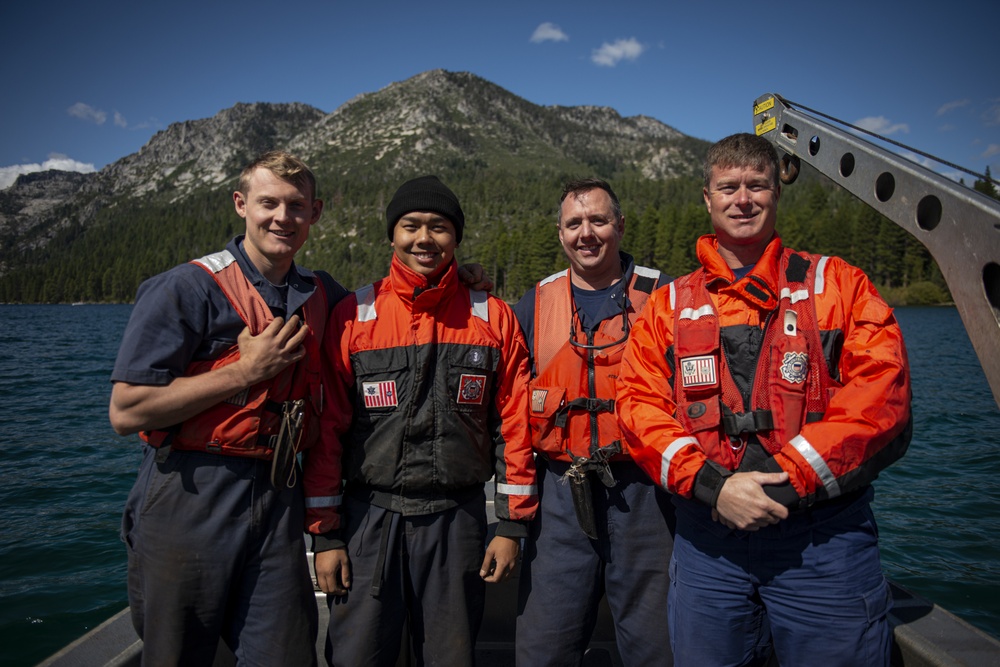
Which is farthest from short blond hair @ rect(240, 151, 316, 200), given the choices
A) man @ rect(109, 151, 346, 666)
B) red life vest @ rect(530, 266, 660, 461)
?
red life vest @ rect(530, 266, 660, 461)

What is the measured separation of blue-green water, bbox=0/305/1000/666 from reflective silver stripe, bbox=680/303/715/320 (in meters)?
7.65

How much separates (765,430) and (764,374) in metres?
0.24

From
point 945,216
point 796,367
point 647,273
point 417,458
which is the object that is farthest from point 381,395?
point 945,216

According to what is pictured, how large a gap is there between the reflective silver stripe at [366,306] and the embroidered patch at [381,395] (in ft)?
1.22

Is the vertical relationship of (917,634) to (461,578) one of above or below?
below

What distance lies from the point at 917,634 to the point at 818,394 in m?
1.76

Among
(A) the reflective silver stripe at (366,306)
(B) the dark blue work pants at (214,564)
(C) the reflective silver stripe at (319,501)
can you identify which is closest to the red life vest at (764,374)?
(A) the reflective silver stripe at (366,306)

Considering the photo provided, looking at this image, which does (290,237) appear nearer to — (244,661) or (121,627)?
(244,661)

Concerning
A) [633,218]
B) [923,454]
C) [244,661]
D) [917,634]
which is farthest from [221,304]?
[633,218]

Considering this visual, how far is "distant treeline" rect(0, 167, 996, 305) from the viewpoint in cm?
8006

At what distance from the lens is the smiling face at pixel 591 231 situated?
11.0 feet

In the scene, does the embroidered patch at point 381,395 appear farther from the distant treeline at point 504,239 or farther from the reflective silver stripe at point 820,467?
the distant treeline at point 504,239

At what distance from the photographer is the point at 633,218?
98.3 m

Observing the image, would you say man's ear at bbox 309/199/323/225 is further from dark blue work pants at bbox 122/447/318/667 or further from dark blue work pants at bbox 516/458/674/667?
dark blue work pants at bbox 516/458/674/667
